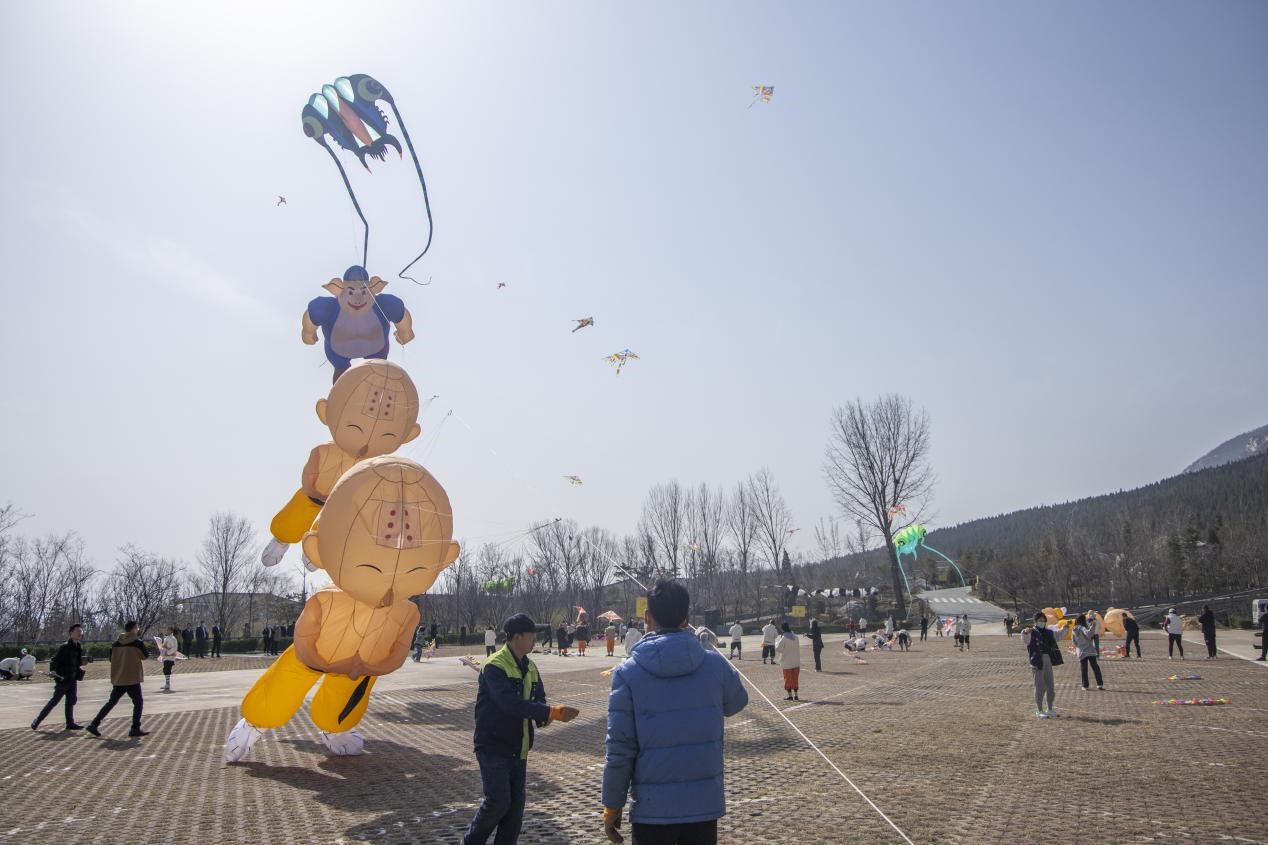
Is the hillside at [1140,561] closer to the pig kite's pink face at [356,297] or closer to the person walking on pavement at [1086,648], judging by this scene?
the person walking on pavement at [1086,648]

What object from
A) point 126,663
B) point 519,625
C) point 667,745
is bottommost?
point 126,663

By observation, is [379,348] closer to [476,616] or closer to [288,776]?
[288,776]

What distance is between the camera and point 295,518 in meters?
12.6

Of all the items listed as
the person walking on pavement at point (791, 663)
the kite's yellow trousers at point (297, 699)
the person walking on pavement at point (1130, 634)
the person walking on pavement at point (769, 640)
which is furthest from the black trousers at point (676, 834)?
the person walking on pavement at point (1130, 634)

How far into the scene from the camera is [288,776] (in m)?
9.38

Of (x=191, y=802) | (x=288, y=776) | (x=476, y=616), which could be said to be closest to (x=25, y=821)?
(x=191, y=802)

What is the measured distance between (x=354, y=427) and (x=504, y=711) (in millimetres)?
7451

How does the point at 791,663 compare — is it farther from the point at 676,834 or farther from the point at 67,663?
the point at 676,834

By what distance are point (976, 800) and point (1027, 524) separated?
147 m

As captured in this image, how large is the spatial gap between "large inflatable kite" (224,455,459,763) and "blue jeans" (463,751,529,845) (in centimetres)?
468

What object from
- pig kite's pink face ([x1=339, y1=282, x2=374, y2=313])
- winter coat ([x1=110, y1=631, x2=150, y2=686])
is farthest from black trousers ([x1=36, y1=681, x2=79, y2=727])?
pig kite's pink face ([x1=339, y1=282, x2=374, y2=313])

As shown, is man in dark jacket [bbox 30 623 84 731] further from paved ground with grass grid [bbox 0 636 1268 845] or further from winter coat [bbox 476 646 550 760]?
winter coat [bbox 476 646 550 760]

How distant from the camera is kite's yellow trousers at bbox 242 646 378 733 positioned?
33.7 feet

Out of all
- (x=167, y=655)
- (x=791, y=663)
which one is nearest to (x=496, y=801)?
(x=791, y=663)
